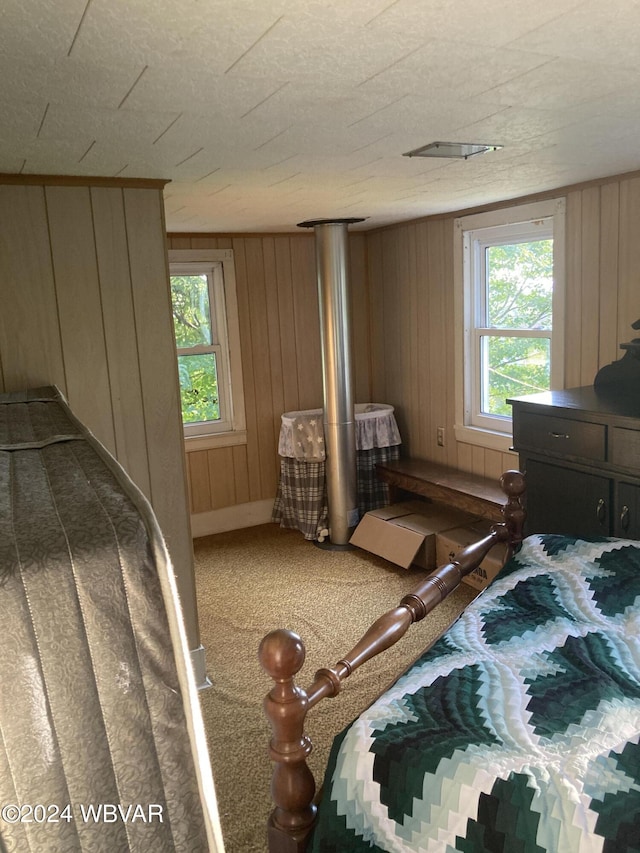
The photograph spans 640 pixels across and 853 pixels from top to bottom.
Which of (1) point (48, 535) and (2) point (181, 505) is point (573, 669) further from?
(2) point (181, 505)

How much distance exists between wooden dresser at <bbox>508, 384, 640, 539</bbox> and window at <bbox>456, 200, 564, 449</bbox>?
859mm

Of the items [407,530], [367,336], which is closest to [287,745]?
Answer: [407,530]

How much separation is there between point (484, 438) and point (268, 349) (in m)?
1.69

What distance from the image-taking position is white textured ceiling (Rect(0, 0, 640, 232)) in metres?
1.17

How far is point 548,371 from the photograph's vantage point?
3867 mm

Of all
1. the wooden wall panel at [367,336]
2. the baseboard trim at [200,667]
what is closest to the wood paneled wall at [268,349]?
the wooden wall panel at [367,336]

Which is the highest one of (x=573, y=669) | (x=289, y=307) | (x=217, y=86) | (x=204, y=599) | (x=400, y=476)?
(x=217, y=86)

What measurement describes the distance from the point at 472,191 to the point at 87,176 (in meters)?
1.83

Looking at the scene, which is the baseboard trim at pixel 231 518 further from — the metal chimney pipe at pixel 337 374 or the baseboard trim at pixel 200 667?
the baseboard trim at pixel 200 667

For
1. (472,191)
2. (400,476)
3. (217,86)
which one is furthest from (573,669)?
(400,476)

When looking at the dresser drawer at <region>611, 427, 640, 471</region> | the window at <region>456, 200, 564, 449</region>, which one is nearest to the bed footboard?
the dresser drawer at <region>611, 427, 640, 471</region>

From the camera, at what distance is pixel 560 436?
9.05ft

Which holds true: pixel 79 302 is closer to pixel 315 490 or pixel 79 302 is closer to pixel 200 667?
pixel 200 667

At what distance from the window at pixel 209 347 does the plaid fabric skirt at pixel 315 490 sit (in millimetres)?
514
